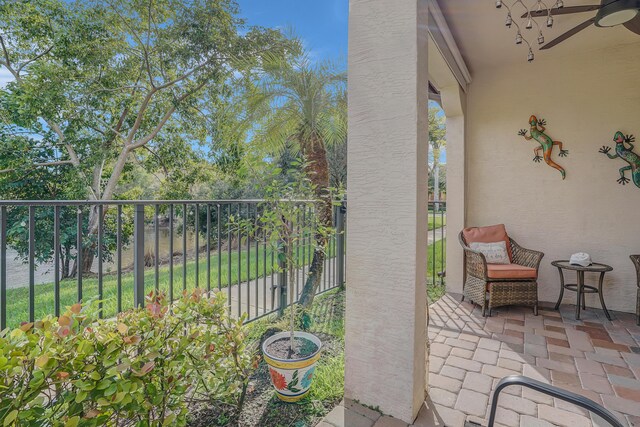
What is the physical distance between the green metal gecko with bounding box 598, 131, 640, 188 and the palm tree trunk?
3.39 metres

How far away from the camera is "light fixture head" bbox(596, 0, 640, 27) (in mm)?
2308

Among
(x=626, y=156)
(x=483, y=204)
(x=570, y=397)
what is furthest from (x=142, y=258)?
(x=626, y=156)

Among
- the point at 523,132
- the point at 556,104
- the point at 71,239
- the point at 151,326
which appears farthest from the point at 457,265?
the point at 71,239

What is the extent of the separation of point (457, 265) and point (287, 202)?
→ 305cm

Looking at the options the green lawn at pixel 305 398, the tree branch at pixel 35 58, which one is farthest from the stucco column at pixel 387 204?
the tree branch at pixel 35 58

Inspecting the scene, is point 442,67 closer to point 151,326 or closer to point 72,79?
point 151,326

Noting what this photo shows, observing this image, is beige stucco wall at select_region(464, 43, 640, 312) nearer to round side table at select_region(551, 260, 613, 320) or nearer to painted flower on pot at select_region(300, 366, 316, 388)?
round side table at select_region(551, 260, 613, 320)

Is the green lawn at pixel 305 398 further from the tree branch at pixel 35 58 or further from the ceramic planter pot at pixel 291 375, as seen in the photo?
the tree branch at pixel 35 58

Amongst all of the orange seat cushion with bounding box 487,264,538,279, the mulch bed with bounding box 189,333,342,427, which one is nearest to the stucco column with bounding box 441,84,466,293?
the orange seat cushion with bounding box 487,264,538,279

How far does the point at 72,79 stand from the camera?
29.3 ft

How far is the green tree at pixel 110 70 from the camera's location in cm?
880

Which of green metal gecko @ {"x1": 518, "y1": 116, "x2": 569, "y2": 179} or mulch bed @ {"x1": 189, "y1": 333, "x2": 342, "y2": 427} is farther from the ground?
green metal gecko @ {"x1": 518, "y1": 116, "x2": 569, "y2": 179}

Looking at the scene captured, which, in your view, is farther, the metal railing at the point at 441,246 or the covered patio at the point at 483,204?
the metal railing at the point at 441,246

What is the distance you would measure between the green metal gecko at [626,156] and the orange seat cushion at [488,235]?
1351 millimetres
